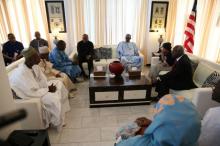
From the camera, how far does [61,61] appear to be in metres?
→ 3.84

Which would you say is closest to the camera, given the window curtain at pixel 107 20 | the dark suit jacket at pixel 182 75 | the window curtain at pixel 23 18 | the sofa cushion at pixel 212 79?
the sofa cushion at pixel 212 79

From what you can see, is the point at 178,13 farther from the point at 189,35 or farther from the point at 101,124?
the point at 101,124

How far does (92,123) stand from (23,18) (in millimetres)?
3843

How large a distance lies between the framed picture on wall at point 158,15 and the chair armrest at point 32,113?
4.16m

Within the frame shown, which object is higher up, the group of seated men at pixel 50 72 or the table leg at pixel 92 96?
the group of seated men at pixel 50 72

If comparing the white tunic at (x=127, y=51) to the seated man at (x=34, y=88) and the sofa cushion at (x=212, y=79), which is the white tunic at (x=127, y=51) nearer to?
the sofa cushion at (x=212, y=79)

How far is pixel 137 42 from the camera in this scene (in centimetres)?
529

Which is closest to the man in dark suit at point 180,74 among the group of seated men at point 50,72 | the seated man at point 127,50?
the group of seated men at point 50,72

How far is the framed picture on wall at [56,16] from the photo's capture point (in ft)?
15.6

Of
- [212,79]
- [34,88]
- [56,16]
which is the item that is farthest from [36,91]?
[56,16]

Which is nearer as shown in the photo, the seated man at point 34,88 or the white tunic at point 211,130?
the white tunic at point 211,130

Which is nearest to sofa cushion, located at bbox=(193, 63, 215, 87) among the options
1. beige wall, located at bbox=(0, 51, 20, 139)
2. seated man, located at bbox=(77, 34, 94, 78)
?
seated man, located at bbox=(77, 34, 94, 78)

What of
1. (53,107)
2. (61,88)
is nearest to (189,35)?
(61,88)

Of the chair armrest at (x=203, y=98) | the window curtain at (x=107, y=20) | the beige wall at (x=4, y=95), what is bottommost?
the chair armrest at (x=203, y=98)
